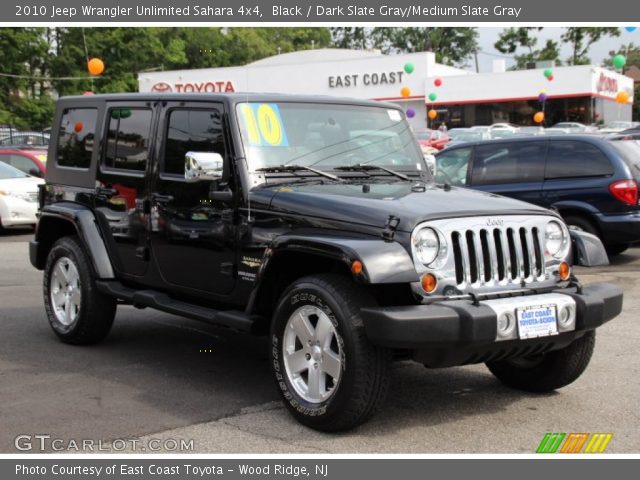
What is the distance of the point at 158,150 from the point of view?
6.55 metres

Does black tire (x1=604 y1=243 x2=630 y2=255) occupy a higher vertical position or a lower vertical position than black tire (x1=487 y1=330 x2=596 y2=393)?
lower

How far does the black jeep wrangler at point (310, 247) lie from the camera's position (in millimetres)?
4785

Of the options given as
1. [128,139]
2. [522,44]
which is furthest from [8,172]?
[522,44]

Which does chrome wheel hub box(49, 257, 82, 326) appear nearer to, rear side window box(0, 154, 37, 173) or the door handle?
the door handle

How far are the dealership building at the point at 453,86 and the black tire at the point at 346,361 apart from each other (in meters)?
42.7

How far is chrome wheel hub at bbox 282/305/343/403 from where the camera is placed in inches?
194

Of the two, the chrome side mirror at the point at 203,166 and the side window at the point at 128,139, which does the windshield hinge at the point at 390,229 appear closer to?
the chrome side mirror at the point at 203,166

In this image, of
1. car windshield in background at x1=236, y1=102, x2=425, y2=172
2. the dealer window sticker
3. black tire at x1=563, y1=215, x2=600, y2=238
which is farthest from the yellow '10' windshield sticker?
black tire at x1=563, y1=215, x2=600, y2=238

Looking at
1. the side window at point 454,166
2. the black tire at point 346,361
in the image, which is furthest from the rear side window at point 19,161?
the black tire at point 346,361

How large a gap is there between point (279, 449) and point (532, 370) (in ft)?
6.42

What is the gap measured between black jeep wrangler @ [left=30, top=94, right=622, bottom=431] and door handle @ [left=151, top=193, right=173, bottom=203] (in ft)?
0.04

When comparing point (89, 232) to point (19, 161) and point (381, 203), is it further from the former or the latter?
point (19, 161)
